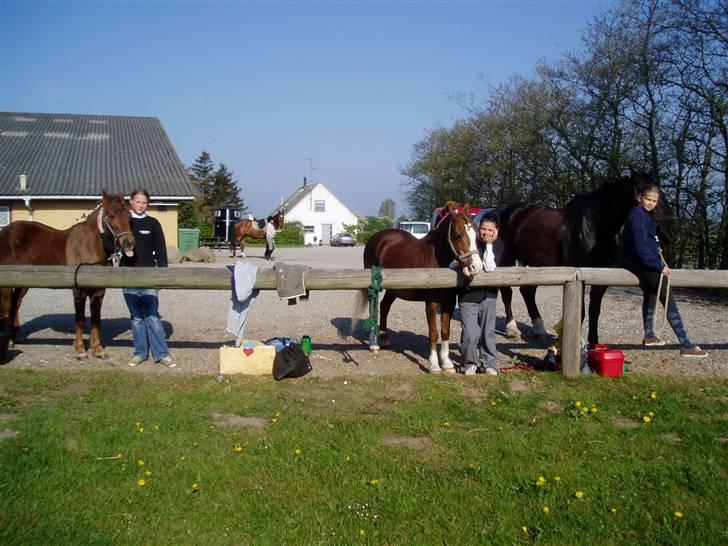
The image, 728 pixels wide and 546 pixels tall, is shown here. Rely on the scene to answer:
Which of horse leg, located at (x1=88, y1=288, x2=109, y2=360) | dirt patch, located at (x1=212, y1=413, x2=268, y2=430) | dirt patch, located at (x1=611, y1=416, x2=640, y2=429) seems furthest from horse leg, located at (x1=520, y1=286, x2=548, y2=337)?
horse leg, located at (x1=88, y1=288, x2=109, y2=360)

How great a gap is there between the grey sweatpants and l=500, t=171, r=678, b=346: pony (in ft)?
4.74

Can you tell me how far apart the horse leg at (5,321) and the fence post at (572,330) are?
6449 mm

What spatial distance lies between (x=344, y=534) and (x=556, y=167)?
65.4 feet

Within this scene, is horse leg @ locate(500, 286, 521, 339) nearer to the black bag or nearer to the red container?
the red container

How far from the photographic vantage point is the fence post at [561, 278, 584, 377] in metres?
6.64

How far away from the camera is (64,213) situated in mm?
24641

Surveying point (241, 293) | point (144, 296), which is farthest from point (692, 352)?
point (144, 296)

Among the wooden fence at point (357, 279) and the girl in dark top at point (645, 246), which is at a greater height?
the girl in dark top at point (645, 246)

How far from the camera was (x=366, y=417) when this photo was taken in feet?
17.7

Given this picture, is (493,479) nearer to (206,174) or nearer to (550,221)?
(550,221)

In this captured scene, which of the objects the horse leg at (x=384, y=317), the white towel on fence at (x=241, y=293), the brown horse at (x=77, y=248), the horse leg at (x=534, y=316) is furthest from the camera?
the horse leg at (x=534, y=316)

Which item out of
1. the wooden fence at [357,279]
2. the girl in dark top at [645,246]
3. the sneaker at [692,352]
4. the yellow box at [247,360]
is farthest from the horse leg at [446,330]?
the sneaker at [692,352]

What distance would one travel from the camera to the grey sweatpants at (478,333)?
6730mm

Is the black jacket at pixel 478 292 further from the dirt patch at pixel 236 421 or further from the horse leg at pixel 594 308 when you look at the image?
the dirt patch at pixel 236 421
